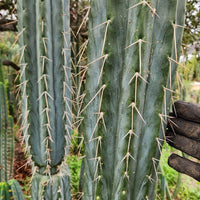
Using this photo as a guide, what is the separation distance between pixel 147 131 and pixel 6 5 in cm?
290

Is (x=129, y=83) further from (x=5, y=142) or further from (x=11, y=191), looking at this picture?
(x=5, y=142)

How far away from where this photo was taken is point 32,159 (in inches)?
72.9

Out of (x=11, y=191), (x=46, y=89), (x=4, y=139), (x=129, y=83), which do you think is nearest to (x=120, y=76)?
(x=129, y=83)

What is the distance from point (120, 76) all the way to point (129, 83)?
0.07 m

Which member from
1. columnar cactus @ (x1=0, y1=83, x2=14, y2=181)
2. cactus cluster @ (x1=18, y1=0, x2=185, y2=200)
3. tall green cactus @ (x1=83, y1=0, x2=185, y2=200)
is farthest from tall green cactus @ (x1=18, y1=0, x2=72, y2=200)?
columnar cactus @ (x1=0, y1=83, x2=14, y2=181)

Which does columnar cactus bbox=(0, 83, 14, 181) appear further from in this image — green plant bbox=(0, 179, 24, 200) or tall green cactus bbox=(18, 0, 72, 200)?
tall green cactus bbox=(18, 0, 72, 200)

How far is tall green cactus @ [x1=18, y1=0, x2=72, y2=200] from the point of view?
1.56 meters

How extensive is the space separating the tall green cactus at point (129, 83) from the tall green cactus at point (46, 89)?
58 cm

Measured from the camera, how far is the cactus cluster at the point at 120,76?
953 mm

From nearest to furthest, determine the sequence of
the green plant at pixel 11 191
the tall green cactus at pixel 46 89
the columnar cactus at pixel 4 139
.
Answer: the tall green cactus at pixel 46 89
the green plant at pixel 11 191
the columnar cactus at pixel 4 139

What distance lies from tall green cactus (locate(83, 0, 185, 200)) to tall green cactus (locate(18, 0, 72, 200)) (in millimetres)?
584

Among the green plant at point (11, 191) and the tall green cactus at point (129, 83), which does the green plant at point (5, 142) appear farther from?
the tall green cactus at point (129, 83)

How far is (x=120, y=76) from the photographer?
3.41ft

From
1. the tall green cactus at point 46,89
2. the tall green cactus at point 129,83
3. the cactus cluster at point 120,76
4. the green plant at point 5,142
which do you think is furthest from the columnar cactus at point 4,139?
the tall green cactus at point 129,83
